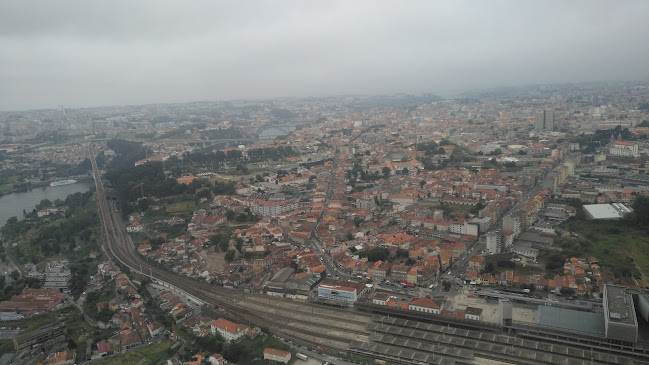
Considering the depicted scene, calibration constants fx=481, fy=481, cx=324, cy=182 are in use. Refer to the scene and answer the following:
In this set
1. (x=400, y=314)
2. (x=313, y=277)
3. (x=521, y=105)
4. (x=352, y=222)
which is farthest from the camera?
(x=521, y=105)

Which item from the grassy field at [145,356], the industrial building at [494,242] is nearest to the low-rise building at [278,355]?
the grassy field at [145,356]

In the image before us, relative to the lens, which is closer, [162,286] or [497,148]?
[162,286]

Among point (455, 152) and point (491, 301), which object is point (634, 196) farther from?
point (455, 152)

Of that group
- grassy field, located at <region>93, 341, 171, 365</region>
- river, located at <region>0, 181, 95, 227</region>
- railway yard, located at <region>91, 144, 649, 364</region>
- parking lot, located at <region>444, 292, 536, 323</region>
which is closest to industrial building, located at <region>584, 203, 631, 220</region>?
parking lot, located at <region>444, 292, 536, 323</region>

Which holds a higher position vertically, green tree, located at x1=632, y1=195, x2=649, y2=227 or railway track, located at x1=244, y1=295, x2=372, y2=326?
green tree, located at x1=632, y1=195, x2=649, y2=227

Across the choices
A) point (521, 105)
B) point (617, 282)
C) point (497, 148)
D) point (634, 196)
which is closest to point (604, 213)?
point (634, 196)

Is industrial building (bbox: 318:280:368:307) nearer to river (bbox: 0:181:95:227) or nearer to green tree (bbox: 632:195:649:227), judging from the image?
green tree (bbox: 632:195:649:227)
